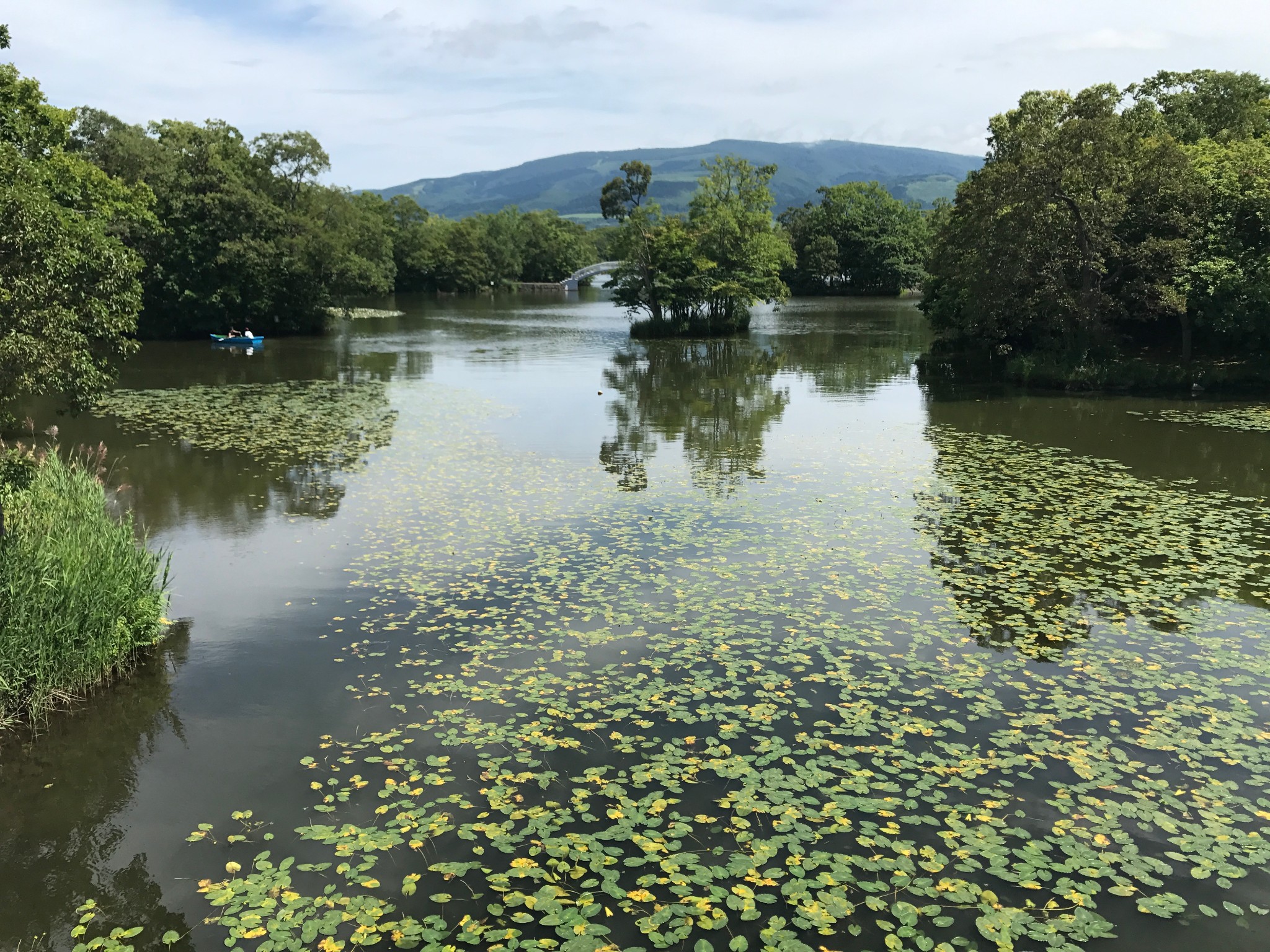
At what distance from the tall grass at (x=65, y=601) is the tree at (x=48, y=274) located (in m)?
1.89

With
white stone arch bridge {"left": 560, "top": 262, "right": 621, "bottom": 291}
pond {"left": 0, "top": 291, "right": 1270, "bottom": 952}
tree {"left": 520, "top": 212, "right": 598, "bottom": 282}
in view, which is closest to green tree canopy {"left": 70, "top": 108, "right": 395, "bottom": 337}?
pond {"left": 0, "top": 291, "right": 1270, "bottom": 952}

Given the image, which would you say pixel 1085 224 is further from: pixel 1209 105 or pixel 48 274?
pixel 48 274

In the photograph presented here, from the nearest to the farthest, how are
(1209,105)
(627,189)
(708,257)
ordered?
(1209,105) < (708,257) < (627,189)

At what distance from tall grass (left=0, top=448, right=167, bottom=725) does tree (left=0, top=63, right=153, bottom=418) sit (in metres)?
1.89

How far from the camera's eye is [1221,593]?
10711 mm

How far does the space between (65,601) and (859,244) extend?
3874 inches

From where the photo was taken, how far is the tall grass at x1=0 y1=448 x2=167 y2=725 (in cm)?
779

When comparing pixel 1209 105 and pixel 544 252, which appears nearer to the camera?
pixel 1209 105

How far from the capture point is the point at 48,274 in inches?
420

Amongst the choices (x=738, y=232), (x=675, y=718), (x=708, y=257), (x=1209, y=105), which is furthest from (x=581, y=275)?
(x=675, y=718)

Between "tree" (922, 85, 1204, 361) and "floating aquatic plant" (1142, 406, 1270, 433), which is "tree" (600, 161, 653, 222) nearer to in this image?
"tree" (922, 85, 1204, 361)

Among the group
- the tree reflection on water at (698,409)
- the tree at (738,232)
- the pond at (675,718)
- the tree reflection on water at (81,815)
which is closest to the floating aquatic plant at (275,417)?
the pond at (675,718)

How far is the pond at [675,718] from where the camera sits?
5.55 metres

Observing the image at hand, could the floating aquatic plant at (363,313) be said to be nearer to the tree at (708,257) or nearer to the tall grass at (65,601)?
the tree at (708,257)
